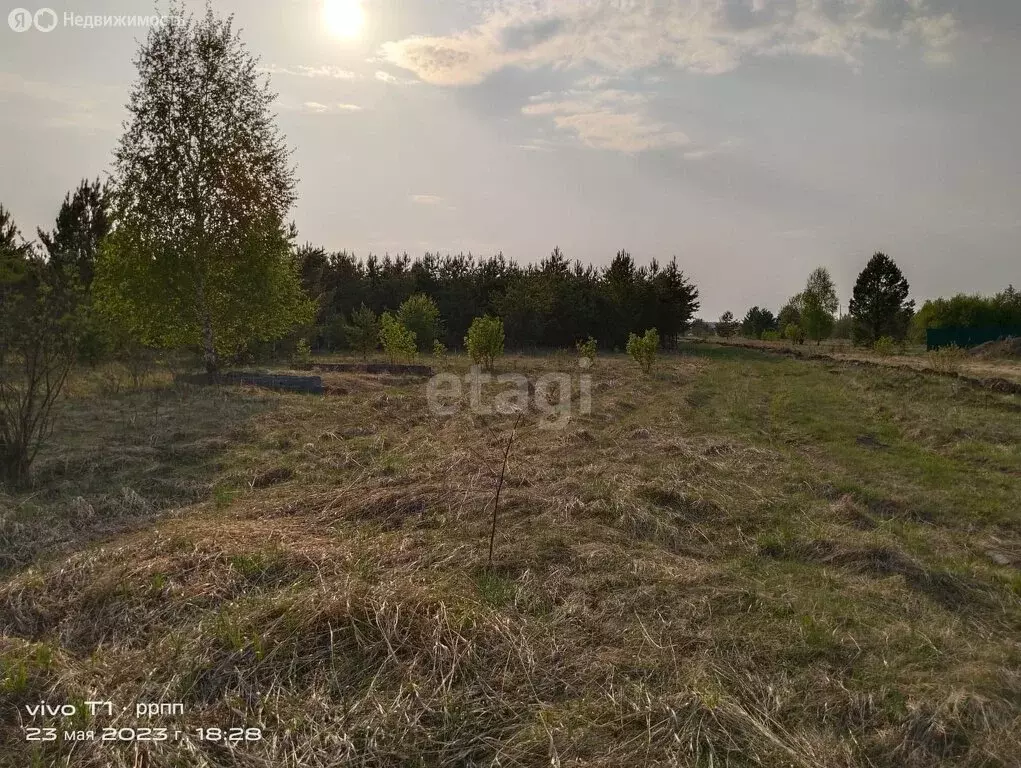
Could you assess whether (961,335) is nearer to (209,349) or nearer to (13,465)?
(209,349)

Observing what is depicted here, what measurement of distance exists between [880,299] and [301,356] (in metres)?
35.0

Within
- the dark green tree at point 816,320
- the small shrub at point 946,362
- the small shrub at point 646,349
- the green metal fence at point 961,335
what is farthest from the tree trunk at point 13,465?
the dark green tree at point 816,320

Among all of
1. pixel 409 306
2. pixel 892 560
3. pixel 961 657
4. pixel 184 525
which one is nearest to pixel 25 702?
pixel 184 525

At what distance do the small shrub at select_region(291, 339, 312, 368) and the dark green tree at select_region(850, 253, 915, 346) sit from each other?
33.6 meters

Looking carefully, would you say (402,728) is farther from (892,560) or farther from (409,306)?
(409,306)

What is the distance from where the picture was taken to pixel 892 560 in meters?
5.00

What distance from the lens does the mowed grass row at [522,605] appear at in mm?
3016

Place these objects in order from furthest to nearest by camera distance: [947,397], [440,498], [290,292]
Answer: [290,292]
[947,397]
[440,498]

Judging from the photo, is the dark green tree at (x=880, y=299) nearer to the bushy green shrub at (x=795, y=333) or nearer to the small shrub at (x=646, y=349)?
the bushy green shrub at (x=795, y=333)

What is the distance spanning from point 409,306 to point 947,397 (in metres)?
21.0

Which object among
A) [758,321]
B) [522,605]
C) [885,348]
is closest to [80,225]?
[522,605]

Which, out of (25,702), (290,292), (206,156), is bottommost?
(25,702)

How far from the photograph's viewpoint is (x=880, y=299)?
41.1 metres

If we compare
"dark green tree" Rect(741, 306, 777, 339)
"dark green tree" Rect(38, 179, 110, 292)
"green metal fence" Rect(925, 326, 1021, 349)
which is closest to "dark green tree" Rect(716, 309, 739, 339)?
"dark green tree" Rect(741, 306, 777, 339)
